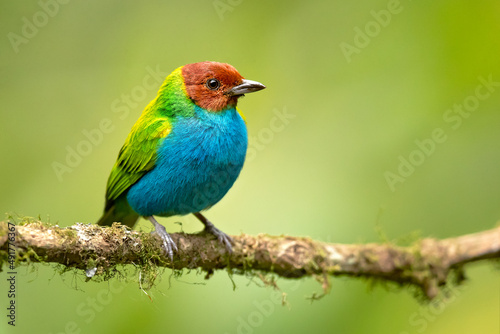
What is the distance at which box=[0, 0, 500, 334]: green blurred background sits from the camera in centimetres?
384

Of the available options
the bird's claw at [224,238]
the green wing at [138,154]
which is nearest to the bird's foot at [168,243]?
the bird's claw at [224,238]

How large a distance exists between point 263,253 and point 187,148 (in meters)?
0.92

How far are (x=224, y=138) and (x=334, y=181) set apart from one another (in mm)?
1143

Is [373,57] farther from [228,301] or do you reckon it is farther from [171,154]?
[228,301]

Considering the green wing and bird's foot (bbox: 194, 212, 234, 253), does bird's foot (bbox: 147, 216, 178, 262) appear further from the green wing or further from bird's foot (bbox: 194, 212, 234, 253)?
the green wing

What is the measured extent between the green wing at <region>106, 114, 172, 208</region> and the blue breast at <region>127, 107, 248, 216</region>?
68 millimetres

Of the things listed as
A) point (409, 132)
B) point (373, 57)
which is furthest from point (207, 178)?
point (373, 57)

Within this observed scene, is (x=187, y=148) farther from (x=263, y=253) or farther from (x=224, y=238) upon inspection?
(x=263, y=253)

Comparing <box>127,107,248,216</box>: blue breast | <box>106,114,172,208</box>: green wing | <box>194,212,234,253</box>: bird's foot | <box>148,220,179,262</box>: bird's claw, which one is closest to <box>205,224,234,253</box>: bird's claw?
<box>194,212,234,253</box>: bird's foot

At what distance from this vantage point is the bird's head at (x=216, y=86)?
4.00 metres

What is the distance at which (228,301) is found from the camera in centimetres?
375

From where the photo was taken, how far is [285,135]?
4.90 metres

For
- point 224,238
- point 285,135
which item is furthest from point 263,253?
point 285,135

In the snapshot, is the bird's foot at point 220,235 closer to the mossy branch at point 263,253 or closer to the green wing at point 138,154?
the mossy branch at point 263,253
